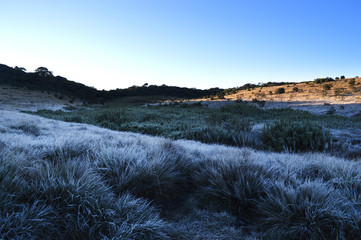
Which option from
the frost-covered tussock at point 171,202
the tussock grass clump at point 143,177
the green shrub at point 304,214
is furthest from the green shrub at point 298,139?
the tussock grass clump at point 143,177

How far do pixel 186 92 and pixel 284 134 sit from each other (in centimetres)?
5869

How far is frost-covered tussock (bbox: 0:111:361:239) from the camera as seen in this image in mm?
1341

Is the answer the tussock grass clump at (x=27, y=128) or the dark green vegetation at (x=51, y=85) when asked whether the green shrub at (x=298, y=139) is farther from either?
the dark green vegetation at (x=51, y=85)

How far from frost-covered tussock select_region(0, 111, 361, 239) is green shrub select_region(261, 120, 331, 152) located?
2.90m

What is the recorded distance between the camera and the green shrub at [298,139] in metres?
5.25

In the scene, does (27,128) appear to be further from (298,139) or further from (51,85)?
(51,85)

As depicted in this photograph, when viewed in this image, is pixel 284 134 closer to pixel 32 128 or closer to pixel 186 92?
pixel 32 128

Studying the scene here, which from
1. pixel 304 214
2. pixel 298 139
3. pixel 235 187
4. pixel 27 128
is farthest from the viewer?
pixel 298 139

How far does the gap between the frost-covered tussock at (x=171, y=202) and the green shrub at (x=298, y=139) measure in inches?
114

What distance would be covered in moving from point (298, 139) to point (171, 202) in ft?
16.1

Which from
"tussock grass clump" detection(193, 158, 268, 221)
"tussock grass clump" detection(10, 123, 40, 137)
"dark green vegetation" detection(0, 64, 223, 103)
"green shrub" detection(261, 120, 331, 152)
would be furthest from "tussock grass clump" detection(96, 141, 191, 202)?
"dark green vegetation" detection(0, 64, 223, 103)

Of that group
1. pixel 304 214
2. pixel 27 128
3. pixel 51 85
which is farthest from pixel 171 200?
pixel 51 85

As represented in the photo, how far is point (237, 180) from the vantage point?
2219mm

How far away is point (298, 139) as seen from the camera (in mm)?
5484
